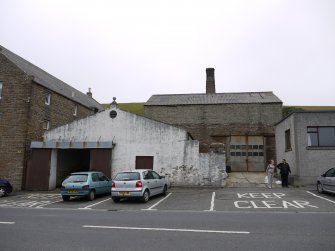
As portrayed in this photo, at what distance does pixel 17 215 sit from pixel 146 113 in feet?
76.9

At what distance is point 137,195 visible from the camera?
1370 centimetres

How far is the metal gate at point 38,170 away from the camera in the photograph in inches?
805

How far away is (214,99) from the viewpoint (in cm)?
3391

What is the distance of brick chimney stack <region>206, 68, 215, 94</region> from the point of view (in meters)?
38.8

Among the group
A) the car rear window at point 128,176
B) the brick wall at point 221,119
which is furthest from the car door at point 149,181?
the brick wall at point 221,119

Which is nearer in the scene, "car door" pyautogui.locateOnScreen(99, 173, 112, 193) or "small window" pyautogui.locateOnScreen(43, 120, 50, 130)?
"car door" pyautogui.locateOnScreen(99, 173, 112, 193)

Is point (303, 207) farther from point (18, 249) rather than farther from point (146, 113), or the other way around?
point (146, 113)

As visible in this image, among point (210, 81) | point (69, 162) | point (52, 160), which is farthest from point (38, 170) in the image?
point (210, 81)

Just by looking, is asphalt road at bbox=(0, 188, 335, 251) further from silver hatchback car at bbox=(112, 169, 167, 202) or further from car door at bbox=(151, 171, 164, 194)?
car door at bbox=(151, 171, 164, 194)

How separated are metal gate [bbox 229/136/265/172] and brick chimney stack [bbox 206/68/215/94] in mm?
10755

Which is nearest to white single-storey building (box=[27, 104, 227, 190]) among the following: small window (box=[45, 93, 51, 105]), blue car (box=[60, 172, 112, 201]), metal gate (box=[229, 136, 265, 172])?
small window (box=[45, 93, 51, 105])

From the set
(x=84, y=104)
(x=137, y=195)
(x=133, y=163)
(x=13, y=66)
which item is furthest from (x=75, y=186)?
(x=84, y=104)

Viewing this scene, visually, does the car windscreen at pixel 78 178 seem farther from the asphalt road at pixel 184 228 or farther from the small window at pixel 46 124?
the small window at pixel 46 124

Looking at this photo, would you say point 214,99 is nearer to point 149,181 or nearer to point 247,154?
point 247,154
